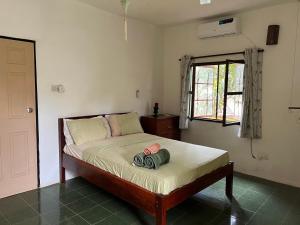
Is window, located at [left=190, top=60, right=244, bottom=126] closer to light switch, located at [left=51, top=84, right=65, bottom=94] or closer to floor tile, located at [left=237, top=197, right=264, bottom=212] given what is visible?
floor tile, located at [left=237, top=197, right=264, bottom=212]

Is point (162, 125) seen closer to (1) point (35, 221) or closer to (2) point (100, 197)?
(2) point (100, 197)

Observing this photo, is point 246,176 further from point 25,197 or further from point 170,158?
point 25,197

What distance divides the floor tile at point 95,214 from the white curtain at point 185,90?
228cm

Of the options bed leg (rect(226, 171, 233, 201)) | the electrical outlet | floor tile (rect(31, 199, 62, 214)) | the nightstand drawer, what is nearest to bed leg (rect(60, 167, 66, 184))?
floor tile (rect(31, 199, 62, 214))

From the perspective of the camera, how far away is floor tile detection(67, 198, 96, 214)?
2646 mm

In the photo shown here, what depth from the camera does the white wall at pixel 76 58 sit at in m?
3.00

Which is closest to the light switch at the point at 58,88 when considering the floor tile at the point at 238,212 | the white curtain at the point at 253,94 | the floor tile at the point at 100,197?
the floor tile at the point at 100,197

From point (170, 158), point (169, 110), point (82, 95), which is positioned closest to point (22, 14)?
point (82, 95)

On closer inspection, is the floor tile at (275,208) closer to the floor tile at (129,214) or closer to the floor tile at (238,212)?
the floor tile at (238,212)

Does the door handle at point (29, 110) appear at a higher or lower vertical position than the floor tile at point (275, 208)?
higher

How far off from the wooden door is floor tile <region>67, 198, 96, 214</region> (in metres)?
0.76

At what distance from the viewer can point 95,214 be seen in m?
2.56

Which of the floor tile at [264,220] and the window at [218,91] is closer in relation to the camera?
the floor tile at [264,220]

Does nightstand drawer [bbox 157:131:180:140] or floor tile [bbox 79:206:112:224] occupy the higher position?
nightstand drawer [bbox 157:131:180:140]
